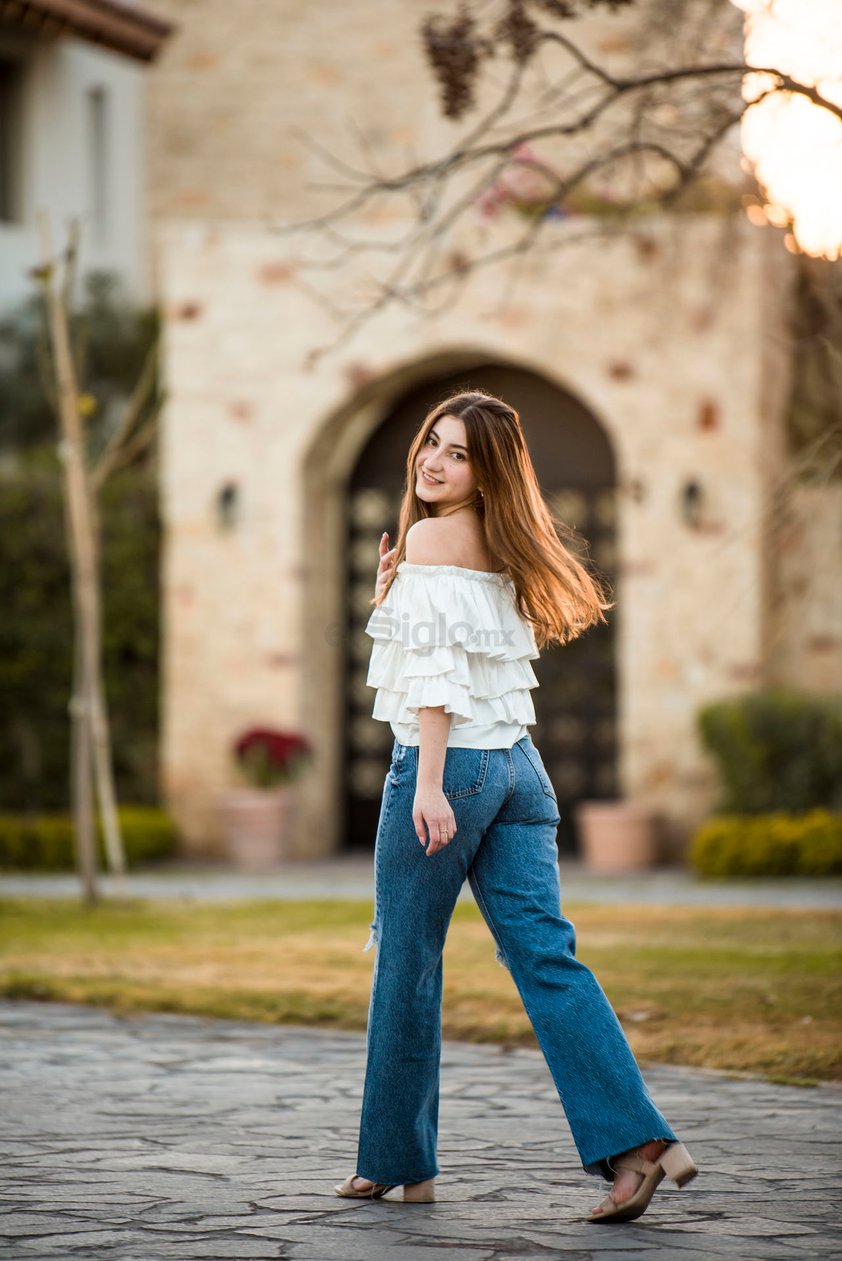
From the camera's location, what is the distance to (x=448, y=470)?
421 centimetres

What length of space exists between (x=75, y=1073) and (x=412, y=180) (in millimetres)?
3727

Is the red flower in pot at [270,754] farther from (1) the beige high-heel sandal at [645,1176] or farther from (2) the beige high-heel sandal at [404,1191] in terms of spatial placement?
(1) the beige high-heel sandal at [645,1176]

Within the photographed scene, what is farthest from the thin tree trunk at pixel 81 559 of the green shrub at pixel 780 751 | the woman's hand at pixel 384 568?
the woman's hand at pixel 384 568

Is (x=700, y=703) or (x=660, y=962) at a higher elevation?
(x=700, y=703)

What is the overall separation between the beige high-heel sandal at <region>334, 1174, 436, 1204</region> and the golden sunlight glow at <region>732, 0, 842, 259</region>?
418 cm

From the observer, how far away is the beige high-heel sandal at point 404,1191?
13.3ft

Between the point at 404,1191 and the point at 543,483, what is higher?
the point at 543,483

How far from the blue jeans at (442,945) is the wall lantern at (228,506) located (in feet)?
31.1

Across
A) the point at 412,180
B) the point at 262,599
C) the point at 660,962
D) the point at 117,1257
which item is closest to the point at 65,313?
the point at 412,180

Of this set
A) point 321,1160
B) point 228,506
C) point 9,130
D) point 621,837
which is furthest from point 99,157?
point 321,1160

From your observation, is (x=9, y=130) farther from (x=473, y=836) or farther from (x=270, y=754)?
(x=473, y=836)

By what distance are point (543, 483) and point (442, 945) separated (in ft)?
32.1

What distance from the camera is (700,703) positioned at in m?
12.5

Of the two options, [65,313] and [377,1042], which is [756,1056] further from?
[65,313]
